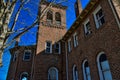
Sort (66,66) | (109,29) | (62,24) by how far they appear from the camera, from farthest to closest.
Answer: (62,24), (66,66), (109,29)

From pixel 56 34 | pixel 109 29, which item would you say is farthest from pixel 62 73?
pixel 109 29

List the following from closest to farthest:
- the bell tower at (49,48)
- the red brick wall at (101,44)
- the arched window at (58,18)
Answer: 1. the red brick wall at (101,44)
2. the bell tower at (49,48)
3. the arched window at (58,18)

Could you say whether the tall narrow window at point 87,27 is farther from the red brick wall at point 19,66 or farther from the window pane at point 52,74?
the red brick wall at point 19,66

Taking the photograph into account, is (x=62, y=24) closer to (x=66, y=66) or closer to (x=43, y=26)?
(x=43, y=26)

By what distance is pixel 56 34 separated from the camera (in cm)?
1603

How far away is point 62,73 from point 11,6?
33.3 feet

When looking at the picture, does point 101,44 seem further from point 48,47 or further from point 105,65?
point 48,47

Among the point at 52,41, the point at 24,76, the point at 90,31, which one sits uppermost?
the point at 52,41

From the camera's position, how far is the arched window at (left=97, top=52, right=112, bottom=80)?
758 centimetres

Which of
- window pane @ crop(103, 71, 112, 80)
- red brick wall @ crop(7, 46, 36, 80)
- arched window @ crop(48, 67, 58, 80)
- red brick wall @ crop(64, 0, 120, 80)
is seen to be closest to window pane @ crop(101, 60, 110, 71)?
window pane @ crop(103, 71, 112, 80)

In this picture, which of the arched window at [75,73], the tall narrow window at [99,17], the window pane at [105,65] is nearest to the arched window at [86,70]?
the arched window at [75,73]

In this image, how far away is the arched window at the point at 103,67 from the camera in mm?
7580

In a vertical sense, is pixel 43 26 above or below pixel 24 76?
above

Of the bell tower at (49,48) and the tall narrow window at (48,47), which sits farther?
the tall narrow window at (48,47)
